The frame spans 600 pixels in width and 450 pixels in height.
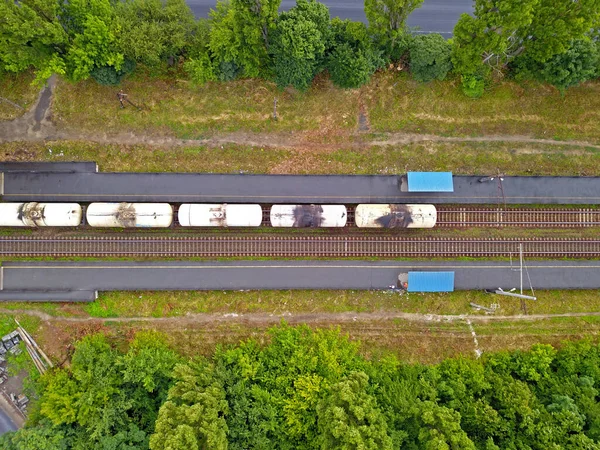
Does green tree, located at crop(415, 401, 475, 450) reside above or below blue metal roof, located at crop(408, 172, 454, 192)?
below

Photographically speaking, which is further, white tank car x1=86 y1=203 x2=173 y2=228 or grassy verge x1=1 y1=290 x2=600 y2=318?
grassy verge x1=1 y1=290 x2=600 y2=318

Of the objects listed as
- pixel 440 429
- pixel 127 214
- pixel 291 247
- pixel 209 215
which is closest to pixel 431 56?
pixel 291 247

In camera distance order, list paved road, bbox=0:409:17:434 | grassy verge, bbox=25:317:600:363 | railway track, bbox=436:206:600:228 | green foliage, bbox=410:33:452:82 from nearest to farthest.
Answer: green foliage, bbox=410:33:452:82 < paved road, bbox=0:409:17:434 < grassy verge, bbox=25:317:600:363 < railway track, bbox=436:206:600:228

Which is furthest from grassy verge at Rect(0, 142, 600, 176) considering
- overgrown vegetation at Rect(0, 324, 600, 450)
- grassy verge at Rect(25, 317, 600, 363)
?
overgrown vegetation at Rect(0, 324, 600, 450)

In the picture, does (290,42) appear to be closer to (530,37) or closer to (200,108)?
(200,108)

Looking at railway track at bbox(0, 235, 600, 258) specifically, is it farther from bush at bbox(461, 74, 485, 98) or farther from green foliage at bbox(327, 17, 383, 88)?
green foliage at bbox(327, 17, 383, 88)

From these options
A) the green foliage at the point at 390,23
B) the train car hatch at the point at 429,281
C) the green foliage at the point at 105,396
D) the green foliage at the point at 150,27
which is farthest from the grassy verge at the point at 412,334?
the green foliage at the point at 390,23
